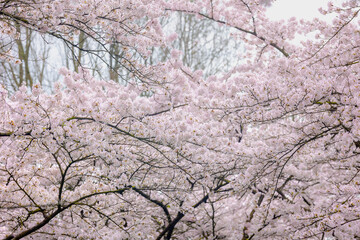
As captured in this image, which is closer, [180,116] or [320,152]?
[180,116]

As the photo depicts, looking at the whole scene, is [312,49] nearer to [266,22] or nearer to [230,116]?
[230,116]

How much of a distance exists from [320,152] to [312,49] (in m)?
1.56

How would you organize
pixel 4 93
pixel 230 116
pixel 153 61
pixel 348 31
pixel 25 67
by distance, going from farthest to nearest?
pixel 153 61, pixel 25 67, pixel 348 31, pixel 230 116, pixel 4 93

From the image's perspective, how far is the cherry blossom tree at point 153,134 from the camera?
3.07m

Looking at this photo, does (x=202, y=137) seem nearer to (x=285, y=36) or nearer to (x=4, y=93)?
(x=4, y=93)

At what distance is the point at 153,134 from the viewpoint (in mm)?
3561

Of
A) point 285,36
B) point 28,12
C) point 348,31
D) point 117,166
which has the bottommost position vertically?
point 117,166

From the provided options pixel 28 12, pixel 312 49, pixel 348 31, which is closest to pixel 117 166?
pixel 28 12

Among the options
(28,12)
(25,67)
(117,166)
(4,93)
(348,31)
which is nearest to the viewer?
(4,93)

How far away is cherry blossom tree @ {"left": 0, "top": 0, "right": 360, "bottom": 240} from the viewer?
10.1 feet

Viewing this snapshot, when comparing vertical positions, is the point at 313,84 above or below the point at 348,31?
below

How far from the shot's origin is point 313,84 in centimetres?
314

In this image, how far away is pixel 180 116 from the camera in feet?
14.2

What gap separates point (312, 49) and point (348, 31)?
764mm
